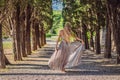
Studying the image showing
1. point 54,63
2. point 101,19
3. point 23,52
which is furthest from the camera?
point 101,19

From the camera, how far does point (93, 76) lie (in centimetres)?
1543

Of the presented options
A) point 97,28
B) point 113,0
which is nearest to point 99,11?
point 97,28

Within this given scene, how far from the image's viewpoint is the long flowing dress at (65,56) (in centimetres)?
1683

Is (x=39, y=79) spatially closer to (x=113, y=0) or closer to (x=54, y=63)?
(x=54, y=63)

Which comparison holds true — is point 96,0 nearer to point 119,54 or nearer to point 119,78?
point 119,54

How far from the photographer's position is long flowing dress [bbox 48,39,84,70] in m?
16.8

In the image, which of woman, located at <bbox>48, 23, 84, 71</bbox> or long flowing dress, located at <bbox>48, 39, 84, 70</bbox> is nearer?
woman, located at <bbox>48, 23, 84, 71</bbox>

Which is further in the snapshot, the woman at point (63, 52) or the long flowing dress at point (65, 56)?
the long flowing dress at point (65, 56)

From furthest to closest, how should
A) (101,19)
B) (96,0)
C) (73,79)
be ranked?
(101,19), (96,0), (73,79)

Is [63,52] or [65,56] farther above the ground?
[63,52]

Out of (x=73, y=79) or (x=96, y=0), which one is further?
(x=96, y=0)

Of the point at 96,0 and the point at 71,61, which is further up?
the point at 96,0

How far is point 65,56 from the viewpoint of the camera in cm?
1688

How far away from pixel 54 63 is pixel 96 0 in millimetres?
10245
